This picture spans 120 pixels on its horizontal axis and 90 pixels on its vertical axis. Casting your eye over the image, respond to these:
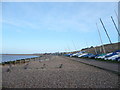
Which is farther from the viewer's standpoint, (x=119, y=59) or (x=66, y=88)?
(x=119, y=59)

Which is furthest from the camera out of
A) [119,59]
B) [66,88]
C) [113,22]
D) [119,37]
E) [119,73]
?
[113,22]

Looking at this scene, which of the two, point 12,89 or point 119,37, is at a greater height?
point 119,37

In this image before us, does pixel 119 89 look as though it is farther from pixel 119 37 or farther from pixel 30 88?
pixel 119 37

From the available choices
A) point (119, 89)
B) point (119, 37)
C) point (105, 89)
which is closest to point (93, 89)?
point (105, 89)

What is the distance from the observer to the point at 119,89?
18.6 ft

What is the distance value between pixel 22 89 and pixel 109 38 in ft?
96.0

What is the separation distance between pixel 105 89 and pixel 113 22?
2833 cm

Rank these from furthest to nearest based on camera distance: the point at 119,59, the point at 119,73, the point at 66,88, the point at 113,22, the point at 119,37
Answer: the point at 113,22 → the point at 119,37 → the point at 119,59 → the point at 119,73 → the point at 66,88

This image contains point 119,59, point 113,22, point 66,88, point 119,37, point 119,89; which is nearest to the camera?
point 119,89

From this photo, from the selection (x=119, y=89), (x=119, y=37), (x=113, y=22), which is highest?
(x=113, y=22)

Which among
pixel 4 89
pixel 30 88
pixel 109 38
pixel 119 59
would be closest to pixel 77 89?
pixel 30 88

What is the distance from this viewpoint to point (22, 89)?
6.16m

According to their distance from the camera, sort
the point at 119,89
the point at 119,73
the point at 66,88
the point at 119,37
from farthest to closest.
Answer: the point at 119,37 < the point at 119,73 < the point at 66,88 < the point at 119,89

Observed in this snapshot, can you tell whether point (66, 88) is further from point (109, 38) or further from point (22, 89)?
point (109, 38)
